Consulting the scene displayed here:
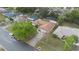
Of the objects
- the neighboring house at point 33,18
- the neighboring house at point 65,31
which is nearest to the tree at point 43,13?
the neighboring house at point 33,18

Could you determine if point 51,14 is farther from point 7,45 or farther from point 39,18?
point 7,45

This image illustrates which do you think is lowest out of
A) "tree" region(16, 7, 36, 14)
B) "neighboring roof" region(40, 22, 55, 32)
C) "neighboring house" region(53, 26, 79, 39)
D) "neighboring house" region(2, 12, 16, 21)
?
"neighboring house" region(53, 26, 79, 39)

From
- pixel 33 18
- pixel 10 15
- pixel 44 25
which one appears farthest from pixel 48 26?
pixel 10 15

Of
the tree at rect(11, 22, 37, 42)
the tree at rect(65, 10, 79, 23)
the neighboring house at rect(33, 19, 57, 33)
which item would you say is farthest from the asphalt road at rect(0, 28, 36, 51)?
the tree at rect(65, 10, 79, 23)

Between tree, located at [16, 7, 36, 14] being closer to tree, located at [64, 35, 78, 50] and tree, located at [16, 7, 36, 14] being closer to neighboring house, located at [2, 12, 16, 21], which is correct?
neighboring house, located at [2, 12, 16, 21]

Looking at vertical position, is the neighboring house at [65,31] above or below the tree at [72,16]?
below

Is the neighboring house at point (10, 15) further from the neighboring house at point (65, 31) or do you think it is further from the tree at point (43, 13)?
the neighboring house at point (65, 31)

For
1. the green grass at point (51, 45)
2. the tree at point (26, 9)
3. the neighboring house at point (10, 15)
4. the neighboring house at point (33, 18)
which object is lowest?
the green grass at point (51, 45)
